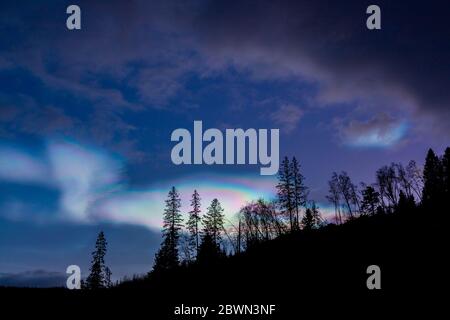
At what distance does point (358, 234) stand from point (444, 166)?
58394mm

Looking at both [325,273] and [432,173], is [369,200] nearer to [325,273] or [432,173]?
[432,173]

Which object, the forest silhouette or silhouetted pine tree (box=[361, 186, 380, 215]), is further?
silhouetted pine tree (box=[361, 186, 380, 215])

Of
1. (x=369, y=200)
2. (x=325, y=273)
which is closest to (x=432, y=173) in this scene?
(x=369, y=200)

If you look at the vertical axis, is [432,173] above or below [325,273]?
above

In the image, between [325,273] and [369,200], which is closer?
[325,273]

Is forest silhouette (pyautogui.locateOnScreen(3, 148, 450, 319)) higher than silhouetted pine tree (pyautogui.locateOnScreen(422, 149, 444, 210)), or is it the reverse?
silhouetted pine tree (pyautogui.locateOnScreen(422, 149, 444, 210))

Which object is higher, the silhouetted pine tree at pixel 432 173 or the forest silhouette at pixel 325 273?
the silhouetted pine tree at pixel 432 173

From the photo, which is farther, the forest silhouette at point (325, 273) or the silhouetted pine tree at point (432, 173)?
the silhouetted pine tree at point (432, 173)

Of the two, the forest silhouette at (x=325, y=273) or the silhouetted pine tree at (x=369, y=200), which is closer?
the forest silhouette at (x=325, y=273)

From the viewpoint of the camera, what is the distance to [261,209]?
254 feet
